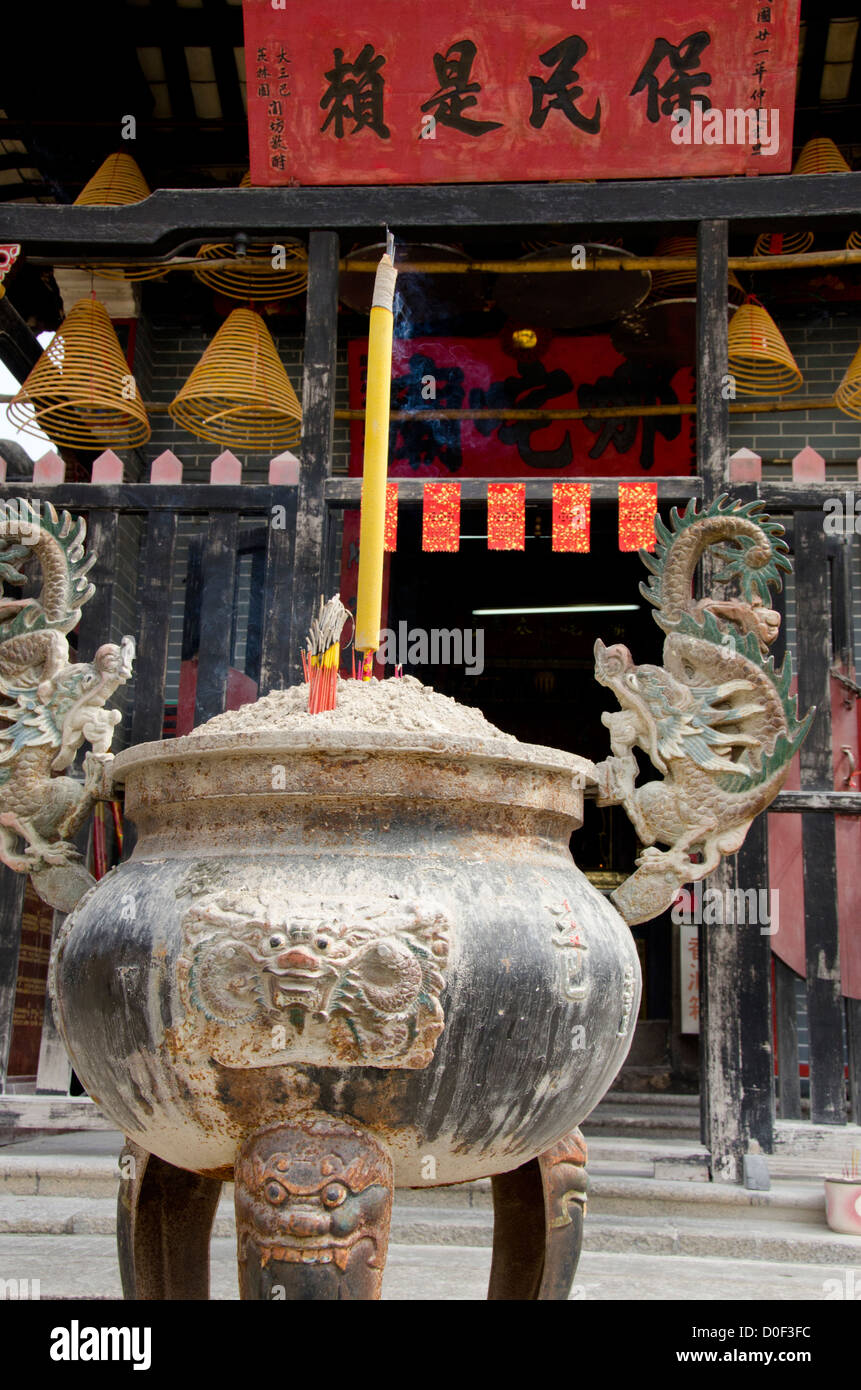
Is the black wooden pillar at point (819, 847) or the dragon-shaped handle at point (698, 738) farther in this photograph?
the black wooden pillar at point (819, 847)

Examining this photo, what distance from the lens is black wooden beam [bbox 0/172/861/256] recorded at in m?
4.98

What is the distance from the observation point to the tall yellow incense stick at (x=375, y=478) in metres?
2.31

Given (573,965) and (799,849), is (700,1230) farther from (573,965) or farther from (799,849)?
(573,965)

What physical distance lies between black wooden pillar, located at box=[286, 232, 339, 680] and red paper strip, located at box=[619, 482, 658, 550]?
122cm

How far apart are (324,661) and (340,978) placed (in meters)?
0.69

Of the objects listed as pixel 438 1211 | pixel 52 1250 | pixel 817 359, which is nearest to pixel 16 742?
pixel 52 1250

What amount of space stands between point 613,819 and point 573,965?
6.81 meters

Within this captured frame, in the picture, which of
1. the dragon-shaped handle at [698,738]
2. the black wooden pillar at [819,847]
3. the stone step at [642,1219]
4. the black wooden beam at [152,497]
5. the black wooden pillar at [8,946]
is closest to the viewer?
the dragon-shaped handle at [698,738]

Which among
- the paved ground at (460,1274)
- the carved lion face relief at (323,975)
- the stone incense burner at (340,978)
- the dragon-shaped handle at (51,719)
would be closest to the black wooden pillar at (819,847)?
the paved ground at (460,1274)

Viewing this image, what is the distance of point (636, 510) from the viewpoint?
484cm

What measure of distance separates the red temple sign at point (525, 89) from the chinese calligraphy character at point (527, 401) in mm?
2204

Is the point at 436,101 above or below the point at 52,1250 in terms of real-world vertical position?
above

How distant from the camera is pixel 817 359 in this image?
7.61m

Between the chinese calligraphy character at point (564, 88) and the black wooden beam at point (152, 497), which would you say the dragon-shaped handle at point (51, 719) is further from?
the chinese calligraphy character at point (564, 88)
